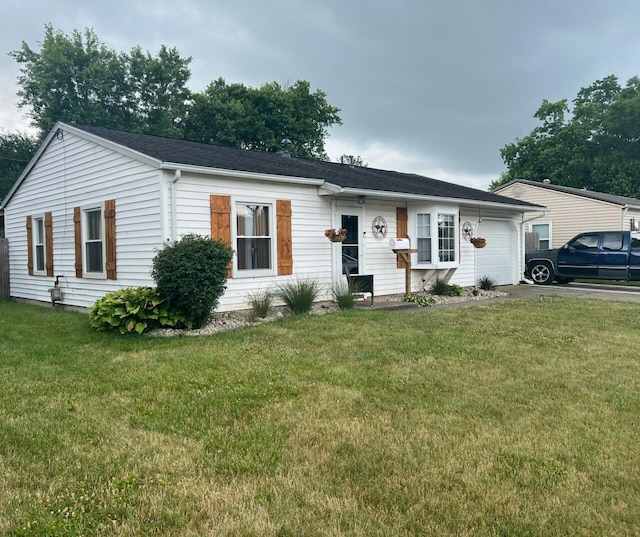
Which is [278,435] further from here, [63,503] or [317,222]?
[317,222]

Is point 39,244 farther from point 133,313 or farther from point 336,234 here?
point 336,234

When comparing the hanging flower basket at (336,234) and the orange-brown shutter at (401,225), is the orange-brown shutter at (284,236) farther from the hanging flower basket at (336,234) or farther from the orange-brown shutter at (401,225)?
the orange-brown shutter at (401,225)

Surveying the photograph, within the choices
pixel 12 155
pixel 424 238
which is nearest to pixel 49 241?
pixel 424 238

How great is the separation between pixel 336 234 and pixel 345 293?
1.24 meters

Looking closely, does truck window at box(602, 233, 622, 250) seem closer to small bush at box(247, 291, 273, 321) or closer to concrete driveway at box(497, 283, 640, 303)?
concrete driveway at box(497, 283, 640, 303)

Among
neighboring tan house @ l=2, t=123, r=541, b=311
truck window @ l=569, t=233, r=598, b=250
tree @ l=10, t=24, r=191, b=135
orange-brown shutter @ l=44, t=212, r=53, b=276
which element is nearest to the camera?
neighboring tan house @ l=2, t=123, r=541, b=311

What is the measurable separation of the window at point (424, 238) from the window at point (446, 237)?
27 centimetres

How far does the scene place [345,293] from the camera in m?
9.57

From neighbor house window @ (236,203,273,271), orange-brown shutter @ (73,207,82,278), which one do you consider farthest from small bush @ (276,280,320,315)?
orange-brown shutter @ (73,207,82,278)

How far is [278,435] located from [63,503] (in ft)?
4.44

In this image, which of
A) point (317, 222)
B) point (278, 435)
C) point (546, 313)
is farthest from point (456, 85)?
point (278, 435)

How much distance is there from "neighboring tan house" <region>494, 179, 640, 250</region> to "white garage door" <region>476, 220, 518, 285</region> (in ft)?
16.6

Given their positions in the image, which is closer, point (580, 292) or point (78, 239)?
point (78, 239)

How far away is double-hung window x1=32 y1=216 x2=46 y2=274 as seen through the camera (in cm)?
1158
